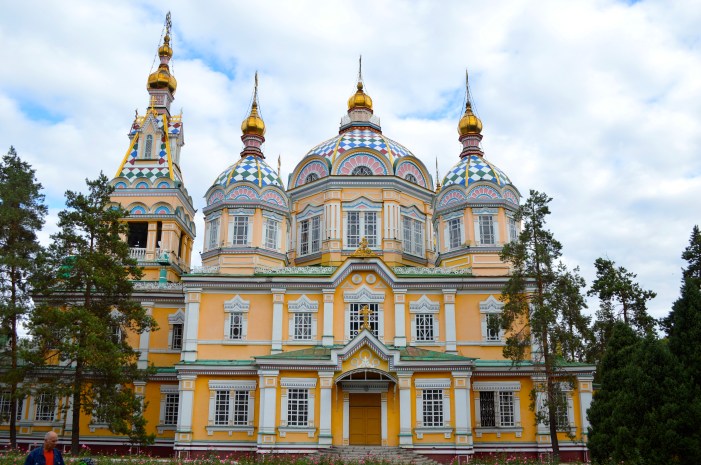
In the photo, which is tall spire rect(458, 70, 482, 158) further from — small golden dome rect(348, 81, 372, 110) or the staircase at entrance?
the staircase at entrance

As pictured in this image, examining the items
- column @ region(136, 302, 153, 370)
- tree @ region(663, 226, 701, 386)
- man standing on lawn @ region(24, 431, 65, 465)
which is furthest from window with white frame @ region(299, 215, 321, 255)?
man standing on lawn @ region(24, 431, 65, 465)

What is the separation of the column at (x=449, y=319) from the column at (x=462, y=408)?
205cm

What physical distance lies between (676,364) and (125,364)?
19.0 metres

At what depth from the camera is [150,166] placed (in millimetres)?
32688

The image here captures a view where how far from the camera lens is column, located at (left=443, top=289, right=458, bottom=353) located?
86.9 ft

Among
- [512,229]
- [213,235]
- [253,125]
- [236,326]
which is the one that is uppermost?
[253,125]

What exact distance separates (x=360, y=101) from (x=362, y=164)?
5421 millimetres

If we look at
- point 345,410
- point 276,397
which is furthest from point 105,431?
point 345,410

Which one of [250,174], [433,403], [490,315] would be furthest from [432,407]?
[250,174]

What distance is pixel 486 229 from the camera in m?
28.3

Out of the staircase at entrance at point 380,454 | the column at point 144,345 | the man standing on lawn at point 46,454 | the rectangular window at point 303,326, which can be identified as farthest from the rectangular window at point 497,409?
the man standing on lawn at point 46,454

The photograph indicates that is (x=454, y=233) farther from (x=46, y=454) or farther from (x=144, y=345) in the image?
(x=46, y=454)

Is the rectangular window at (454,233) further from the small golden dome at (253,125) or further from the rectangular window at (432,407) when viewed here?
the small golden dome at (253,125)

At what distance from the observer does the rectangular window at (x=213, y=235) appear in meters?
28.4
